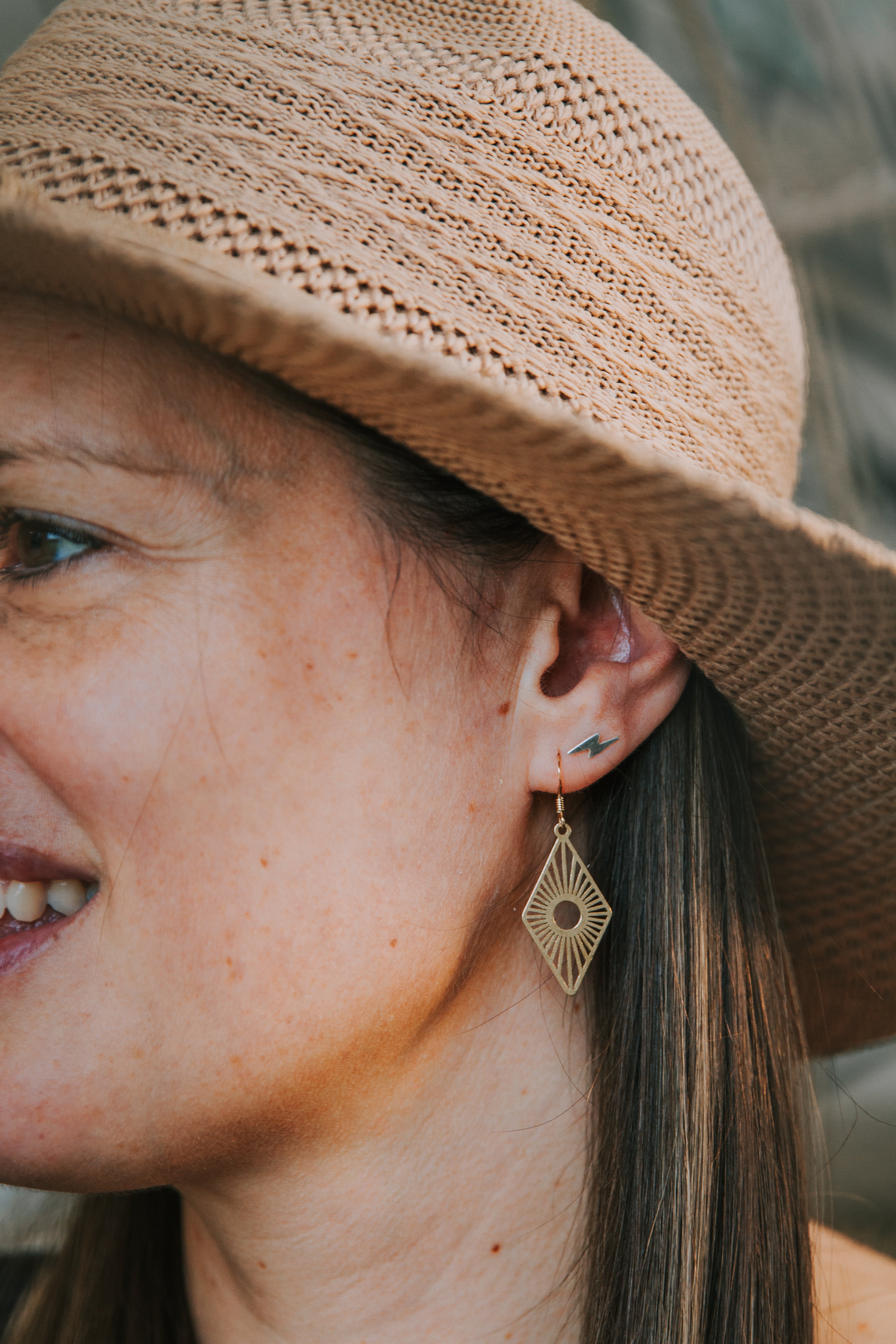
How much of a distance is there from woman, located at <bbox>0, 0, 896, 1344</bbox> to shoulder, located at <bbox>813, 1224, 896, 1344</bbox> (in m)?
0.15

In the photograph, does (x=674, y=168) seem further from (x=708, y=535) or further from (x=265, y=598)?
(x=265, y=598)

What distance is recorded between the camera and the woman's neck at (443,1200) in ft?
3.18

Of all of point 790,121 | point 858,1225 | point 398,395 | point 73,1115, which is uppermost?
point 790,121

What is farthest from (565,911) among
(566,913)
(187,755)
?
(187,755)

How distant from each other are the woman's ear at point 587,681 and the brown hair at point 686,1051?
0.06m

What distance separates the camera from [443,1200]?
0.98 metres

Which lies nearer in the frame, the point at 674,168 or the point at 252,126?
the point at 252,126

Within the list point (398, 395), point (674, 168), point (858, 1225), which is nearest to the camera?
point (398, 395)

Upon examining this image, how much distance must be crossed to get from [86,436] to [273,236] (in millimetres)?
236

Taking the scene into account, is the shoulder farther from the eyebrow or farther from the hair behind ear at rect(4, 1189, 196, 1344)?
the eyebrow

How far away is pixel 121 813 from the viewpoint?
0.85m

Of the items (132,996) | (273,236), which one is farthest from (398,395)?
(132,996)

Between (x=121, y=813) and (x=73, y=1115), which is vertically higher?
(x=121, y=813)

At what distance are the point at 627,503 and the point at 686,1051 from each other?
58cm
